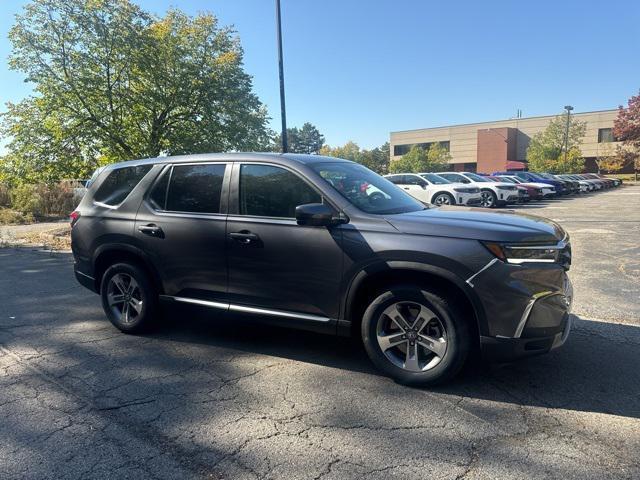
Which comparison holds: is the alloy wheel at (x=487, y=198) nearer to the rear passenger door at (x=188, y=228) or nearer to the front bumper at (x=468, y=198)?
the front bumper at (x=468, y=198)

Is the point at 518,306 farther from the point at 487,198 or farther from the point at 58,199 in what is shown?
the point at 58,199

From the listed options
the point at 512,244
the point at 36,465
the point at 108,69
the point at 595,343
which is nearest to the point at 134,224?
the point at 36,465

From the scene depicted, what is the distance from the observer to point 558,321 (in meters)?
3.42

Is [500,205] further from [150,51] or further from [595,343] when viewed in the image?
[595,343]

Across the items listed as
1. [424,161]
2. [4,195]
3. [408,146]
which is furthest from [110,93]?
[408,146]

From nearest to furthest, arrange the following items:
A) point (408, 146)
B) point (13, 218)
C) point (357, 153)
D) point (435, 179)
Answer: point (13, 218) < point (435, 179) < point (408, 146) < point (357, 153)

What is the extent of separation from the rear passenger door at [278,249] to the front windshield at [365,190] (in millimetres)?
254

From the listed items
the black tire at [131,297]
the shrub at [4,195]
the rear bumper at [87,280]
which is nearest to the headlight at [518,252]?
the black tire at [131,297]

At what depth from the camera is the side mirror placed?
3.66 m

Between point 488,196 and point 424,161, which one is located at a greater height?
point 424,161

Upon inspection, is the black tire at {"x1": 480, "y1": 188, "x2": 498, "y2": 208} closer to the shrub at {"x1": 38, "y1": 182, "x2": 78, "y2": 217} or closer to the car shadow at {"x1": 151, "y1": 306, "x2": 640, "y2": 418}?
the car shadow at {"x1": 151, "y1": 306, "x2": 640, "y2": 418}

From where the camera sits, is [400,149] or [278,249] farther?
[400,149]

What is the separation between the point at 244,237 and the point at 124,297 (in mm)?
1761

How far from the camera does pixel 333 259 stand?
3777 millimetres
